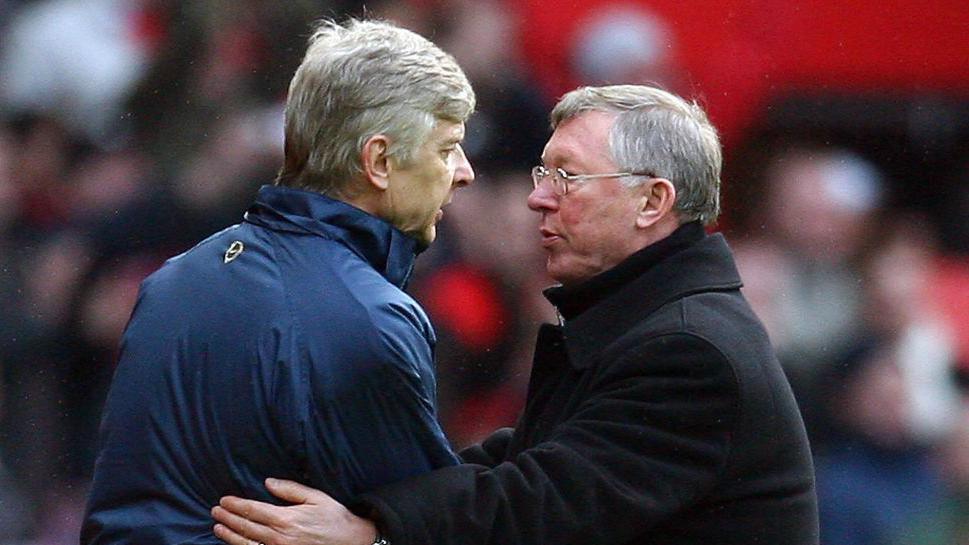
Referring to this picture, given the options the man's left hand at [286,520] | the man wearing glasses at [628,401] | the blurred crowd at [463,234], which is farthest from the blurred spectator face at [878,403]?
the man's left hand at [286,520]

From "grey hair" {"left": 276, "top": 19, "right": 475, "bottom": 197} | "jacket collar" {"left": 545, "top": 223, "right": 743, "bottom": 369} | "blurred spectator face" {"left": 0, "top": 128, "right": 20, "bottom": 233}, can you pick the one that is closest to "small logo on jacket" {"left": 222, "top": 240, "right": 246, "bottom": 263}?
"grey hair" {"left": 276, "top": 19, "right": 475, "bottom": 197}

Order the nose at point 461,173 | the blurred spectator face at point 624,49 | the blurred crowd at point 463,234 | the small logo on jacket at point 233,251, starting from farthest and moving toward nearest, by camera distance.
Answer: the blurred spectator face at point 624,49 → the blurred crowd at point 463,234 → the nose at point 461,173 → the small logo on jacket at point 233,251

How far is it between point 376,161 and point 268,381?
39 cm

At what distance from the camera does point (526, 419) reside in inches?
117

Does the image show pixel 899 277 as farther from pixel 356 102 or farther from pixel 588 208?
pixel 356 102

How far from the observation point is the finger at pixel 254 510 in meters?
2.54

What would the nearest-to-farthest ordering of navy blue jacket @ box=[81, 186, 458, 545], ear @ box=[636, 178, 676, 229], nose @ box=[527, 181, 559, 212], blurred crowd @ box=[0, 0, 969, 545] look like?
navy blue jacket @ box=[81, 186, 458, 545]
ear @ box=[636, 178, 676, 229]
nose @ box=[527, 181, 559, 212]
blurred crowd @ box=[0, 0, 969, 545]

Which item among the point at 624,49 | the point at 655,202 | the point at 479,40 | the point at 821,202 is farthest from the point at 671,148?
the point at 821,202

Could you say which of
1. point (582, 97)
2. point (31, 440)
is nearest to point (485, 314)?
point (31, 440)

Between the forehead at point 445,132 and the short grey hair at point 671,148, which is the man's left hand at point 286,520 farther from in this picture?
the short grey hair at point 671,148

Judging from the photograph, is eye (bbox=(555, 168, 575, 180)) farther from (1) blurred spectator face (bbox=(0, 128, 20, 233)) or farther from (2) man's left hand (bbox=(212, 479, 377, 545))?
(1) blurred spectator face (bbox=(0, 128, 20, 233))

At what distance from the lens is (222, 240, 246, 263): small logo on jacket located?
2.62m

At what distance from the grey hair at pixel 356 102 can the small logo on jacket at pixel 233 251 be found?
0.13 m

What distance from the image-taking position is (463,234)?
16.6ft
